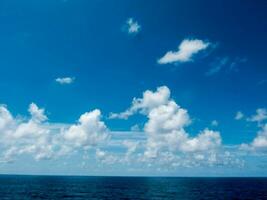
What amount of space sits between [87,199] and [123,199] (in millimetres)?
10617

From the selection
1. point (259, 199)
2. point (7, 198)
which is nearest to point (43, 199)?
point (7, 198)

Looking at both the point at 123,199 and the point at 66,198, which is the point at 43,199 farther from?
the point at 123,199

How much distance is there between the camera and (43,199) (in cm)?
8800

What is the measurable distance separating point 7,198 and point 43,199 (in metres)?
10.5

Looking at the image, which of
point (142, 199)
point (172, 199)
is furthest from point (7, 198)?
point (172, 199)

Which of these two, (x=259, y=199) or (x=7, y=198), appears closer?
(x=7, y=198)

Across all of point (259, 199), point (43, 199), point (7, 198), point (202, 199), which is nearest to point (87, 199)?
point (43, 199)

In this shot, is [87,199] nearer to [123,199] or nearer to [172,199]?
[123,199]

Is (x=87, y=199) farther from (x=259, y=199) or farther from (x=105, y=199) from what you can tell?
(x=259, y=199)

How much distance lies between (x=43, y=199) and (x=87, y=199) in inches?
485

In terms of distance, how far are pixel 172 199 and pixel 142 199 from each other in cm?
898

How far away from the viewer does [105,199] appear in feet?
298

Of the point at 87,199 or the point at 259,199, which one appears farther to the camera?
the point at 259,199

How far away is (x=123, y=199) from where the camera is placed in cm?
9250
